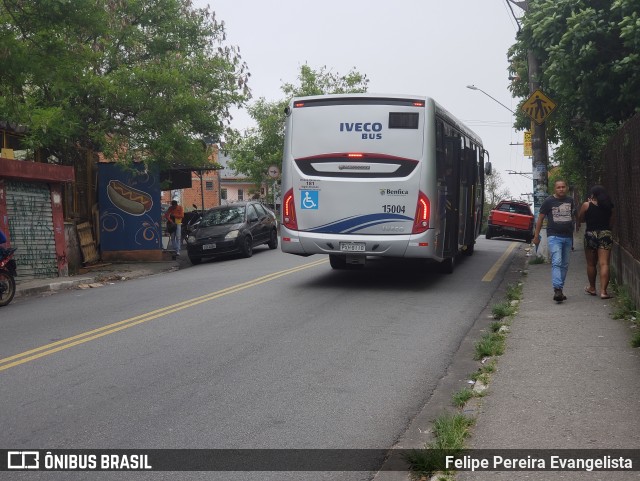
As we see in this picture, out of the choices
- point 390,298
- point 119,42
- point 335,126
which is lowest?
point 390,298

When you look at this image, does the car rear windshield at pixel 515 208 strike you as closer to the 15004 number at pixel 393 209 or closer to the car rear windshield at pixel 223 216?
the car rear windshield at pixel 223 216

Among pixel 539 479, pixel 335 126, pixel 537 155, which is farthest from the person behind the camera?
pixel 537 155

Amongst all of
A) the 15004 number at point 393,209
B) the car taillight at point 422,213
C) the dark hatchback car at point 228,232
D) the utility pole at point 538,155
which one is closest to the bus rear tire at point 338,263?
the 15004 number at point 393,209

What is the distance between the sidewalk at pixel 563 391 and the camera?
499cm

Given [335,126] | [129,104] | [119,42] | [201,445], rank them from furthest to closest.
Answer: [119,42] → [129,104] → [335,126] → [201,445]

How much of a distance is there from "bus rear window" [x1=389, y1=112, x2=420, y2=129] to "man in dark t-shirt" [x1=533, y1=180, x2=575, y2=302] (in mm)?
2724

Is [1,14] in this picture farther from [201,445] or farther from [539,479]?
[539,479]

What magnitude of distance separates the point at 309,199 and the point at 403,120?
6.85 feet

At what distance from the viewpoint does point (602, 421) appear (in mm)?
5406

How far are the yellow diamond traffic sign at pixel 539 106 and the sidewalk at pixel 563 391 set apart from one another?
8.30 meters

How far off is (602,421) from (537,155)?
45.8 feet

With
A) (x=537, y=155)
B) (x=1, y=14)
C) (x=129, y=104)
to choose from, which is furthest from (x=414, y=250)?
(x=129, y=104)

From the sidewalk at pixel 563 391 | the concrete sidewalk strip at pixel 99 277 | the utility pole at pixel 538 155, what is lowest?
the concrete sidewalk strip at pixel 99 277

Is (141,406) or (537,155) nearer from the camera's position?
(141,406)
